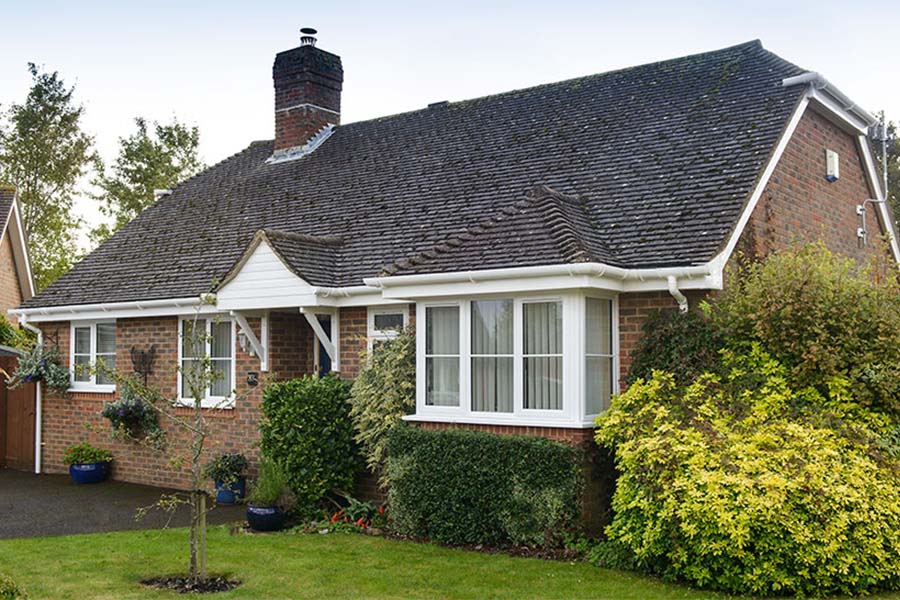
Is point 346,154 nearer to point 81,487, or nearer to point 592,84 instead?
point 592,84

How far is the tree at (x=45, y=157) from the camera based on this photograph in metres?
34.3

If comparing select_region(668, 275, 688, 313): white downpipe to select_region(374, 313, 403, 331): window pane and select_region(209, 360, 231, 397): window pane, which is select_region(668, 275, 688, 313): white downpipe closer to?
select_region(374, 313, 403, 331): window pane

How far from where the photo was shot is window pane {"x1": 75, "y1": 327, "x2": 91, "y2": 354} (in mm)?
17670

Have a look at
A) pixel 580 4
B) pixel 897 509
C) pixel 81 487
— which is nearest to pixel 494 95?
pixel 580 4

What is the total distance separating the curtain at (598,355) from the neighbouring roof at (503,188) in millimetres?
657

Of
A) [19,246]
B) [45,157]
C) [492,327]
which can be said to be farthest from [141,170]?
[492,327]

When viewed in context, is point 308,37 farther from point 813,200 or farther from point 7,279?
point 7,279

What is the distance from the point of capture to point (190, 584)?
29.0ft

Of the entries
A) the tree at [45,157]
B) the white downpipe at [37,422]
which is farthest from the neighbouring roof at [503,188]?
the tree at [45,157]

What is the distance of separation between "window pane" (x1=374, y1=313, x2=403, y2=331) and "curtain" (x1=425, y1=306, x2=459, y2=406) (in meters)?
1.30

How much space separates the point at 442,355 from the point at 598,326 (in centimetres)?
205

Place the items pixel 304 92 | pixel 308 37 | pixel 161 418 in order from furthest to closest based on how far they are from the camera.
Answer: pixel 308 37, pixel 304 92, pixel 161 418

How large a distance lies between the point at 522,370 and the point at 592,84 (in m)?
7.30

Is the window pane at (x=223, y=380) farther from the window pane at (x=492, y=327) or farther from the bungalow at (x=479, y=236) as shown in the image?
the window pane at (x=492, y=327)
